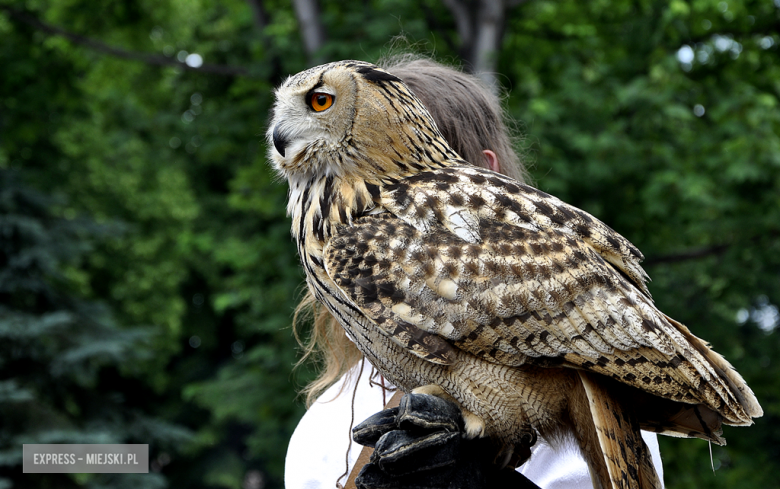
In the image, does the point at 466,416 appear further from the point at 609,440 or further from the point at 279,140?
the point at 279,140

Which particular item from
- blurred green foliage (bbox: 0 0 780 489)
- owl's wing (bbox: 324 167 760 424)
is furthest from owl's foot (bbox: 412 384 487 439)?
blurred green foliage (bbox: 0 0 780 489)

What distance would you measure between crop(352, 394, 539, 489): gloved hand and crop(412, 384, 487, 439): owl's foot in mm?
14

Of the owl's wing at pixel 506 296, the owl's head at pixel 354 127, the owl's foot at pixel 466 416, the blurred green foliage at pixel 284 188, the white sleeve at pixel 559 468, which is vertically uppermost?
the blurred green foliage at pixel 284 188

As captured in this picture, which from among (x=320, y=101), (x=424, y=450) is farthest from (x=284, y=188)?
(x=424, y=450)

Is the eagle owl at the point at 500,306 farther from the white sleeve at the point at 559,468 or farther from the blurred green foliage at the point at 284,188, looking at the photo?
the blurred green foliage at the point at 284,188

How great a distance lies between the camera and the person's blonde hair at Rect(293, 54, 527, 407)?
245 cm

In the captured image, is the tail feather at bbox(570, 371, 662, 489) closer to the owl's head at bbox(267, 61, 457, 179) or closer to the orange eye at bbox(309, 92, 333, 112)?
the owl's head at bbox(267, 61, 457, 179)

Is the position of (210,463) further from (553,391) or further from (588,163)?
(553,391)

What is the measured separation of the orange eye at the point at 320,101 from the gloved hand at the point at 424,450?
2.72 feet

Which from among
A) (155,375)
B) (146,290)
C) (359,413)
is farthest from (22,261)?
(359,413)

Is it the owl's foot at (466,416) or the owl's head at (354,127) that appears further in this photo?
the owl's head at (354,127)

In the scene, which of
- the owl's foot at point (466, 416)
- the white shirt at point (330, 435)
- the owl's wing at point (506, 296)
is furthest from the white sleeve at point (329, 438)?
the owl's wing at point (506, 296)

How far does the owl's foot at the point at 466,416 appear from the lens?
1.75m

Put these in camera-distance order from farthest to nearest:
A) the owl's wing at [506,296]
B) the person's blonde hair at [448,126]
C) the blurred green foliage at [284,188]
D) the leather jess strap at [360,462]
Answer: the blurred green foliage at [284,188] < the person's blonde hair at [448,126] < the leather jess strap at [360,462] < the owl's wing at [506,296]
